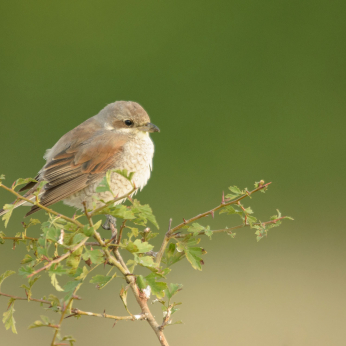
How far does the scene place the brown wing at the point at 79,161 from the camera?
8.61 feet

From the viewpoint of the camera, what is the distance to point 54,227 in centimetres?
114

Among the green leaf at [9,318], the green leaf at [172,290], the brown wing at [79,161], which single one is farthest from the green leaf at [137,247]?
the brown wing at [79,161]

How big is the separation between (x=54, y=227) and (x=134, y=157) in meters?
1.60

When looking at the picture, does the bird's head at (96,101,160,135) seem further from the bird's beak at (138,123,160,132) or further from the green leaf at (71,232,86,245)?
the green leaf at (71,232,86,245)

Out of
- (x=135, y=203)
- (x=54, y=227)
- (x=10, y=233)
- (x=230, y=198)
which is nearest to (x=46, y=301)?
(x=54, y=227)

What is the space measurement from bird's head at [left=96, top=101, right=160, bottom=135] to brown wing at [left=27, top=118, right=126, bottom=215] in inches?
2.8

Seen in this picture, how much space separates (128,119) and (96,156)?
307 millimetres

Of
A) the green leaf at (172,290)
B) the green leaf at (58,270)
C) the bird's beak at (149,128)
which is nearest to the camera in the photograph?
the green leaf at (58,270)

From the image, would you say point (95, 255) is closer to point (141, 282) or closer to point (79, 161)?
point (141, 282)

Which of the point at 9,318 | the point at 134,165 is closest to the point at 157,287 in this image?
the point at 9,318

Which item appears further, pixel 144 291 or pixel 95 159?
pixel 95 159

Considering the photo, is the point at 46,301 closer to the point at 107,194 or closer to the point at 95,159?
the point at 107,194

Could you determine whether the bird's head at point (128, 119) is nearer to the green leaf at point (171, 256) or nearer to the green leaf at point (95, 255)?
the green leaf at point (171, 256)

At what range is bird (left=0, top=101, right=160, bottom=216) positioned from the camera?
2631 mm
